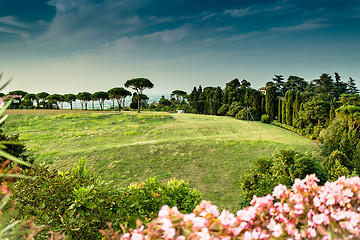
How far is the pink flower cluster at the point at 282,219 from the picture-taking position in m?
1.06

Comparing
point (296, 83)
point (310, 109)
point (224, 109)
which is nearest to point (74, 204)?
point (310, 109)

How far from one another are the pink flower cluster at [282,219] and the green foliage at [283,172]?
4.69 meters

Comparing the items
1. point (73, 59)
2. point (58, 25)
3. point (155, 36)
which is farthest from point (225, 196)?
point (155, 36)

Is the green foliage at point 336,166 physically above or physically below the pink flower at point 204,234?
below

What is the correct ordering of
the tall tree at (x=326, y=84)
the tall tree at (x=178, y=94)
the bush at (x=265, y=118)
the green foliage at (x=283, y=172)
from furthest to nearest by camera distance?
the tall tree at (x=178, y=94), the tall tree at (x=326, y=84), the bush at (x=265, y=118), the green foliage at (x=283, y=172)

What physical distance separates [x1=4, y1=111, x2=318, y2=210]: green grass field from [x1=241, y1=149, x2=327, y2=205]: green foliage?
1.16 m

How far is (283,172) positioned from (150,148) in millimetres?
8944

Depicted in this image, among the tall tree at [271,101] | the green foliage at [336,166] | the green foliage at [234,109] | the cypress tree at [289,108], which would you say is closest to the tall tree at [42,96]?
the green foliage at [234,109]

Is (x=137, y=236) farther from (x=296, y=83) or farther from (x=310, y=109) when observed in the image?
(x=296, y=83)

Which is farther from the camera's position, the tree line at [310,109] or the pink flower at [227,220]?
the tree line at [310,109]

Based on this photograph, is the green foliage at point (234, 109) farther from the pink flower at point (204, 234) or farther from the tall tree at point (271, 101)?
the pink flower at point (204, 234)

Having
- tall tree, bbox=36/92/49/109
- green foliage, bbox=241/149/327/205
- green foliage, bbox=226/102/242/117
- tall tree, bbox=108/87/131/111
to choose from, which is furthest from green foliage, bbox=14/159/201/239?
tall tree, bbox=36/92/49/109

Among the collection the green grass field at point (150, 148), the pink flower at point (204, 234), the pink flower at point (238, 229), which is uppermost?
the pink flower at point (204, 234)

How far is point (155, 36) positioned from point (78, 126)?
12.0 m
